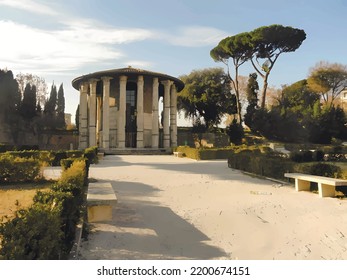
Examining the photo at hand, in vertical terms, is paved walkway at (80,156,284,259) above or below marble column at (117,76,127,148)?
below

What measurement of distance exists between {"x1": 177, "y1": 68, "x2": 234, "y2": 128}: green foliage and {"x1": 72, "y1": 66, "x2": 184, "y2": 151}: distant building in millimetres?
9692

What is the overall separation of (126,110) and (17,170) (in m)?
31.0

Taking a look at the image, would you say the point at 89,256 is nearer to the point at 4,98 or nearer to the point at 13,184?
the point at 13,184

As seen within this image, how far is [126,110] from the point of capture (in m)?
42.2

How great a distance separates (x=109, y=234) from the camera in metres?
5.63

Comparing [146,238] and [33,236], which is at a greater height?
[33,236]

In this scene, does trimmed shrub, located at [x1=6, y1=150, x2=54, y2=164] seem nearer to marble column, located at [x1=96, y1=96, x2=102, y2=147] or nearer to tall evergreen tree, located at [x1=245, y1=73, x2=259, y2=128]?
marble column, located at [x1=96, y1=96, x2=102, y2=147]

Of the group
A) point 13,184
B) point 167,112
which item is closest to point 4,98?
point 167,112

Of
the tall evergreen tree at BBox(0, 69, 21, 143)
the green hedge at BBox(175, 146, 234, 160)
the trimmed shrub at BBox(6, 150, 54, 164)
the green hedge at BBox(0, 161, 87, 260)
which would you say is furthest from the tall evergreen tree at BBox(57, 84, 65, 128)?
the green hedge at BBox(0, 161, 87, 260)

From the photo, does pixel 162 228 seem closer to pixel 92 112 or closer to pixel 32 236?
pixel 32 236

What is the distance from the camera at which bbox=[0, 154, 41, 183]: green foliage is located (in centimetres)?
1154

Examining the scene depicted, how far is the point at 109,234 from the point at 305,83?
224 feet

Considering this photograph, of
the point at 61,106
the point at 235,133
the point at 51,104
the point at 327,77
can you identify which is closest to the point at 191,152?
the point at 235,133
